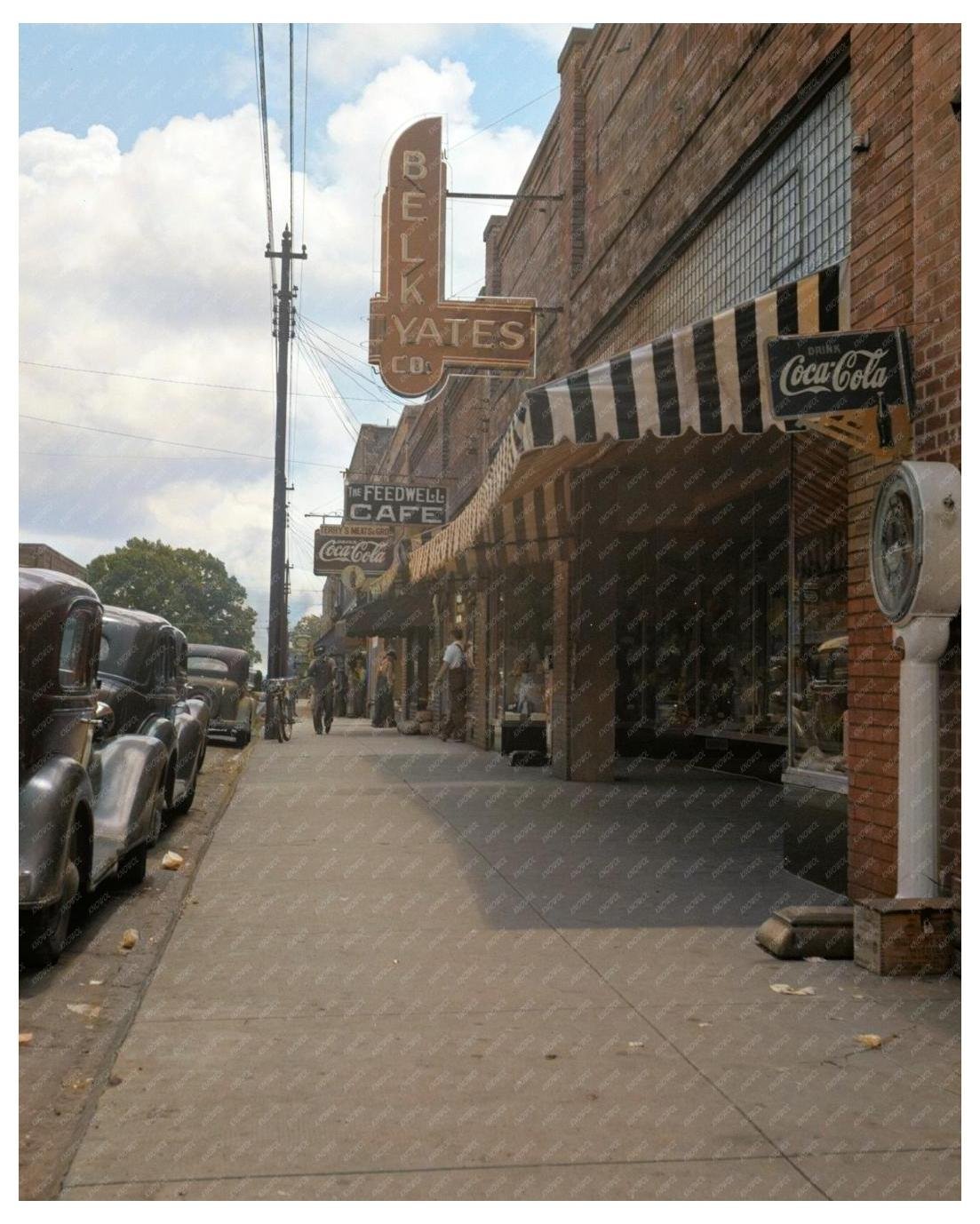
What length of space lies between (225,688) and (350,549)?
485 inches

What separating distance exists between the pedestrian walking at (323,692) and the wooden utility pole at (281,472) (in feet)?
9.28

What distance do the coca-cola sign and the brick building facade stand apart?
0.12m

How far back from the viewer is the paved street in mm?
3785

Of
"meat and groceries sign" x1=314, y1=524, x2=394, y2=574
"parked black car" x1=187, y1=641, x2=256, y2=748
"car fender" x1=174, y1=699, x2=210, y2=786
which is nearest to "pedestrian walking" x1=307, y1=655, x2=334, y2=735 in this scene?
"parked black car" x1=187, y1=641, x2=256, y2=748

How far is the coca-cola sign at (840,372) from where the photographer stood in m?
6.07

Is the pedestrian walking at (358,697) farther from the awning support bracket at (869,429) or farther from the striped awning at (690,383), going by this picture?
the awning support bracket at (869,429)

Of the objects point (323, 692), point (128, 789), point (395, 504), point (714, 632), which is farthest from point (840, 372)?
point (323, 692)

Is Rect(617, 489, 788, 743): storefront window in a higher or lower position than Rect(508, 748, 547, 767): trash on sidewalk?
higher

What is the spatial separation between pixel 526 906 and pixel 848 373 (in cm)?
335

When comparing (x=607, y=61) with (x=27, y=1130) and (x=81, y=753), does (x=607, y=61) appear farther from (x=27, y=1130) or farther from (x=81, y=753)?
(x=27, y=1130)

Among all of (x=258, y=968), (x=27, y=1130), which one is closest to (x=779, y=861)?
(x=258, y=968)

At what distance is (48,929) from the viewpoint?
19.1 ft

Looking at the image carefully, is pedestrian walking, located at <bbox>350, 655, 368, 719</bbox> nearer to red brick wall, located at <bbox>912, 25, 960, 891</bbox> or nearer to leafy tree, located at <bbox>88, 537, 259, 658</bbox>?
red brick wall, located at <bbox>912, 25, 960, 891</bbox>

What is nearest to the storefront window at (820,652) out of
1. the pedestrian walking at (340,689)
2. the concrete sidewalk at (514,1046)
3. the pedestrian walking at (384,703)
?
the concrete sidewalk at (514,1046)
